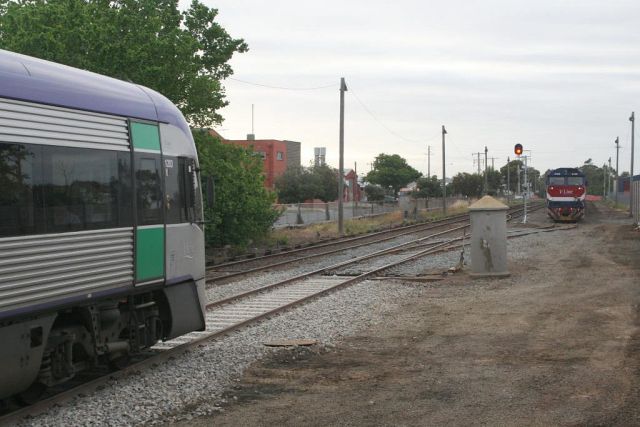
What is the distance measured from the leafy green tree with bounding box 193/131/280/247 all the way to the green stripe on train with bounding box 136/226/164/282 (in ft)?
48.1

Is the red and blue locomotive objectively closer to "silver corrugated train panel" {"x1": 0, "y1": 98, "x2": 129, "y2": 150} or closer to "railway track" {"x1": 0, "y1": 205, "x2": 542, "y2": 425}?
"railway track" {"x1": 0, "y1": 205, "x2": 542, "y2": 425}

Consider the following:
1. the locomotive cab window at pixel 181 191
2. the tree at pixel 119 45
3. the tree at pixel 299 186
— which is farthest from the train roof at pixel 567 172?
the locomotive cab window at pixel 181 191

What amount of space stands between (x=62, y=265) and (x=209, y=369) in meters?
2.42

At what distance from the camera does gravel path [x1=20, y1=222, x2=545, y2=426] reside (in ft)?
22.1

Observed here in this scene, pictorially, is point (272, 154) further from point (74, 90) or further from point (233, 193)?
point (74, 90)

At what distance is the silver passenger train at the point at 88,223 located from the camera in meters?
6.34

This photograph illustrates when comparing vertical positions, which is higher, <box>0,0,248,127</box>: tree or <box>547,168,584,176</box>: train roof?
<box>0,0,248,127</box>: tree

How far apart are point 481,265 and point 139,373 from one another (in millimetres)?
11268

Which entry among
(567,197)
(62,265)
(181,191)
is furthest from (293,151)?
(62,265)

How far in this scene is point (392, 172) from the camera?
347 ft

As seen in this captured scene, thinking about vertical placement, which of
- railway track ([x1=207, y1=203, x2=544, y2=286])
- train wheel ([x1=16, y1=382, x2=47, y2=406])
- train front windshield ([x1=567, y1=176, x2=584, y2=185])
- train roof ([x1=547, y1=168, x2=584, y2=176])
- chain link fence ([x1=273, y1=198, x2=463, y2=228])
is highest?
train roof ([x1=547, y1=168, x2=584, y2=176])

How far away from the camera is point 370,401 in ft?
23.7

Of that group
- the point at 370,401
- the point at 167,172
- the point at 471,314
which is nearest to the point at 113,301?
the point at 167,172

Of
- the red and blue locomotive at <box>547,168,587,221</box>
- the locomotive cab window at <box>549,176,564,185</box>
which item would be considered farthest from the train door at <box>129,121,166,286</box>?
the locomotive cab window at <box>549,176,564,185</box>
